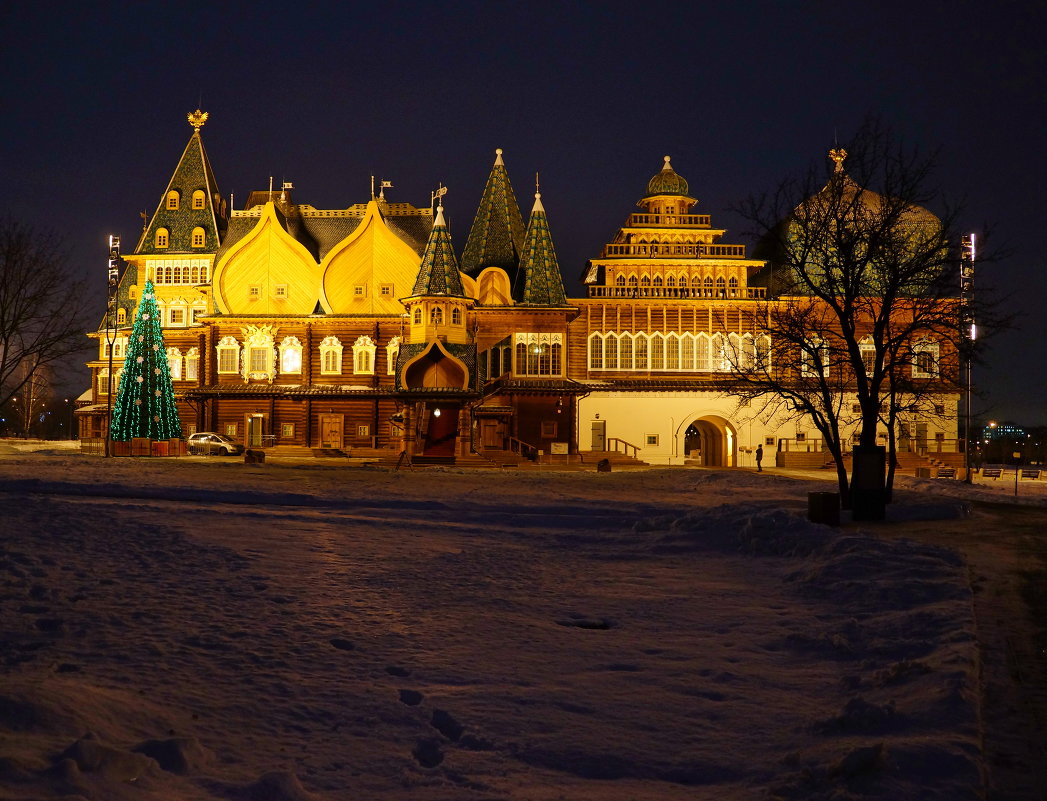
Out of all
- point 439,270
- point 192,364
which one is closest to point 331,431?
point 192,364

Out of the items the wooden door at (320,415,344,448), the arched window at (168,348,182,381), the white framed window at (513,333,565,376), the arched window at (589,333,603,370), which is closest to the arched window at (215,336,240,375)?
the arched window at (168,348,182,381)

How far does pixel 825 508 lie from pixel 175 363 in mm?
41584

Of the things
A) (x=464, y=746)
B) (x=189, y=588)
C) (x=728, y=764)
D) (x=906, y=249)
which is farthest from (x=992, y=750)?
(x=906, y=249)

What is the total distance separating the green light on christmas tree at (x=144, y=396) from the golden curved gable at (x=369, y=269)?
9.17 m

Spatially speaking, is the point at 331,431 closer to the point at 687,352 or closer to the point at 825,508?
the point at 687,352

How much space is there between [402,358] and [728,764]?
36.5 metres

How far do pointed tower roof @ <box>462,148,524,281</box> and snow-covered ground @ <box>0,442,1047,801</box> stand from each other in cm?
3305

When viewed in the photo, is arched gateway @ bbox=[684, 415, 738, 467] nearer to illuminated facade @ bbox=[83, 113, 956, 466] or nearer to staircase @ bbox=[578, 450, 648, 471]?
illuminated facade @ bbox=[83, 113, 956, 466]

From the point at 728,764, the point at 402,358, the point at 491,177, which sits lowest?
the point at 728,764

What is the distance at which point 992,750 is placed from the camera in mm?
6047

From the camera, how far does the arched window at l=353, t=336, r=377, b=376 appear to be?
4794cm

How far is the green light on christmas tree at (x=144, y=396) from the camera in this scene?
42281 mm

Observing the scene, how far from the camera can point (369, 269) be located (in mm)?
48188

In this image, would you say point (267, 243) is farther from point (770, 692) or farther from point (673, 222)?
point (770, 692)
